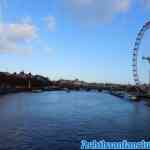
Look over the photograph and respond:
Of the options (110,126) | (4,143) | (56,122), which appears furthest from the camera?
(56,122)

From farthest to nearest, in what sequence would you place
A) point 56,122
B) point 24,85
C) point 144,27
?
point 24,85 < point 144,27 < point 56,122

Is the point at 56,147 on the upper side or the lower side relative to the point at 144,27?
lower

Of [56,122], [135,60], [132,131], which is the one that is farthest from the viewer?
[135,60]

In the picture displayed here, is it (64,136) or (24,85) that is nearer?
(64,136)

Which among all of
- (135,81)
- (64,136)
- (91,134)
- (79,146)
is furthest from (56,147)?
(135,81)

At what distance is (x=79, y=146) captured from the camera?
1669 cm

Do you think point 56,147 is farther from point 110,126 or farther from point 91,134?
point 110,126

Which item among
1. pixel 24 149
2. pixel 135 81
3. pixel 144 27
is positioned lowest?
pixel 24 149

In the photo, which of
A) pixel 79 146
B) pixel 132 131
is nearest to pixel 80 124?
pixel 132 131

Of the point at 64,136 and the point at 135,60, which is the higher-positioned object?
the point at 135,60

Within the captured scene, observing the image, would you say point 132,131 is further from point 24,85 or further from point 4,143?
point 24,85

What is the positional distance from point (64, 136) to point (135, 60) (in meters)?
36.2

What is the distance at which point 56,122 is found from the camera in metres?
25.1

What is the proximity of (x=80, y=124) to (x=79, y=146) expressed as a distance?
7346 mm
